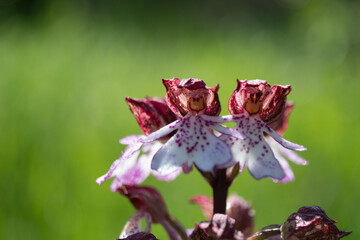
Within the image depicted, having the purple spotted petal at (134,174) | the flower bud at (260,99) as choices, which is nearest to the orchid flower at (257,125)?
the flower bud at (260,99)

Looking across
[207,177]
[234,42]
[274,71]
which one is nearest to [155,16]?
[234,42]

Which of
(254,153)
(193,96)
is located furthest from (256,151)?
(193,96)

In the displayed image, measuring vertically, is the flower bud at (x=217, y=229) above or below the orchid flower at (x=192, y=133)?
below

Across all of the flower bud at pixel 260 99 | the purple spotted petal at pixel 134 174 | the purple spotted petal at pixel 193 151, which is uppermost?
the flower bud at pixel 260 99

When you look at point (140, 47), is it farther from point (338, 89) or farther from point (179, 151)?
point (179, 151)

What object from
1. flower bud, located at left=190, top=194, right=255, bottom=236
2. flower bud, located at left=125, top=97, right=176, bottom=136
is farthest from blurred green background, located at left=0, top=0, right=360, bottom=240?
flower bud, located at left=125, top=97, right=176, bottom=136

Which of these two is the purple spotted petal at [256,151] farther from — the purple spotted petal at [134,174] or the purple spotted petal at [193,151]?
the purple spotted petal at [134,174]
